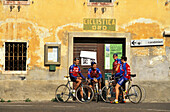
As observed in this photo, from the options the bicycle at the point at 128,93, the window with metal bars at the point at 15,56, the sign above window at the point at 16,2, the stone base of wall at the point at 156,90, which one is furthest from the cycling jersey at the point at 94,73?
the sign above window at the point at 16,2

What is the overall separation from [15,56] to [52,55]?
1417mm

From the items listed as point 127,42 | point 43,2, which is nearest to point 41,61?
point 43,2

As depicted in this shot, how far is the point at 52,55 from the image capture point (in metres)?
14.8

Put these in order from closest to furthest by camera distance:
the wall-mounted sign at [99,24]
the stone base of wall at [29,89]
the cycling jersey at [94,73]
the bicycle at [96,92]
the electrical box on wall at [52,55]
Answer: the bicycle at [96,92] → the cycling jersey at [94,73] → the stone base of wall at [29,89] → the electrical box on wall at [52,55] → the wall-mounted sign at [99,24]

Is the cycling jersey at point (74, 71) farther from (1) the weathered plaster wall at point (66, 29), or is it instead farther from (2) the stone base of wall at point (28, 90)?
(2) the stone base of wall at point (28, 90)

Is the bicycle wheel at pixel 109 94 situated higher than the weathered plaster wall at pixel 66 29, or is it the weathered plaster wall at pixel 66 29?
the weathered plaster wall at pixel 66 29

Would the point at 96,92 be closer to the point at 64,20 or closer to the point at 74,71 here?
the point at 74,71

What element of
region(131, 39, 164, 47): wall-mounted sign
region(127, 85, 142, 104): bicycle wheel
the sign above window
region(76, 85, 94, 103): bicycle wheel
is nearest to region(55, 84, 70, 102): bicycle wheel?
region(76, 85, 94, 103): bicycle wheel

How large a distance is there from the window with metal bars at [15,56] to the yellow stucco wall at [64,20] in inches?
7.9

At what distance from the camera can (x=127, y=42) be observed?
14969mm

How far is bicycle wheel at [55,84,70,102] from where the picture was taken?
13969 millimetres

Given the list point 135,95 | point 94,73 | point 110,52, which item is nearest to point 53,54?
point 94,73

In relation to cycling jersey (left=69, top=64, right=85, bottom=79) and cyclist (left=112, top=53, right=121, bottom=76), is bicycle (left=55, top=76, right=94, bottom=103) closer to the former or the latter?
cycling jersey (left=69, top=64, right=85, bottom=79)

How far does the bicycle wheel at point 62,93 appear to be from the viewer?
550 inches
